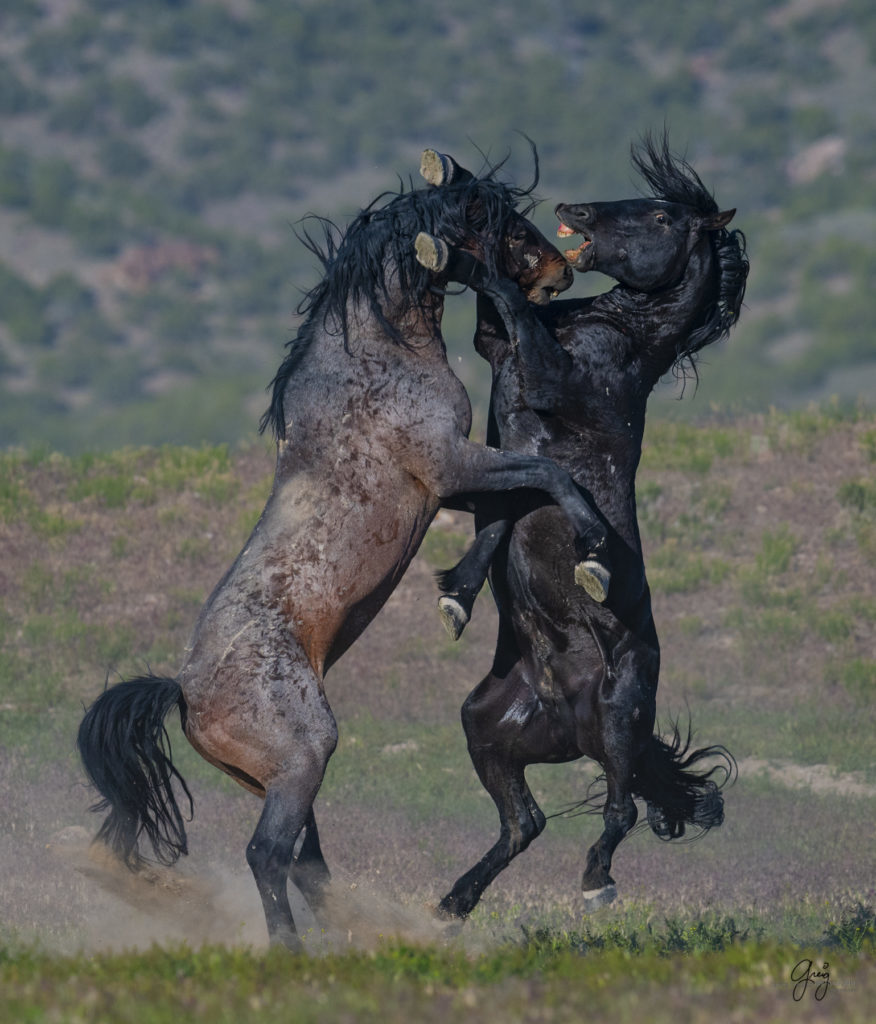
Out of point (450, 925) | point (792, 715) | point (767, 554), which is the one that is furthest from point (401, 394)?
point (767, 554)

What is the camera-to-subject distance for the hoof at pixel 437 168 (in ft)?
20.7

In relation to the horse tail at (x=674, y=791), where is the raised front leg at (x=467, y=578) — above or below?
above

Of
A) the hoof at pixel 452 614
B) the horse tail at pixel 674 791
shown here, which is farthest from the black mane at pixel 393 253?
the horse tail at pixel 674 791

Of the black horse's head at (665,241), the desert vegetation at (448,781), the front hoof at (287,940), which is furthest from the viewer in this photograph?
the black horse's head at (665,241)

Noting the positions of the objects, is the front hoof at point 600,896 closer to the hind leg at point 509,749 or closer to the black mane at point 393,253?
the hind leg at point 509,749

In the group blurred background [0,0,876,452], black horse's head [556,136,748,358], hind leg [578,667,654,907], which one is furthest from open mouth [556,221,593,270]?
blurred background [0,0,876,452]

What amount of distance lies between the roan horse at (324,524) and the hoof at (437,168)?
55 millimetres

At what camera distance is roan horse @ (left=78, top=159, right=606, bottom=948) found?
225 inches

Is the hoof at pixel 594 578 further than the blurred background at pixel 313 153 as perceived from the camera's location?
No

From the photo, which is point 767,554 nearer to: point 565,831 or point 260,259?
point 565,831

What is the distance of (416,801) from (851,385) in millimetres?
45454

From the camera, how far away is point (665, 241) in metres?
6.62

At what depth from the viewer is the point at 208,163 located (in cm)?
7169
